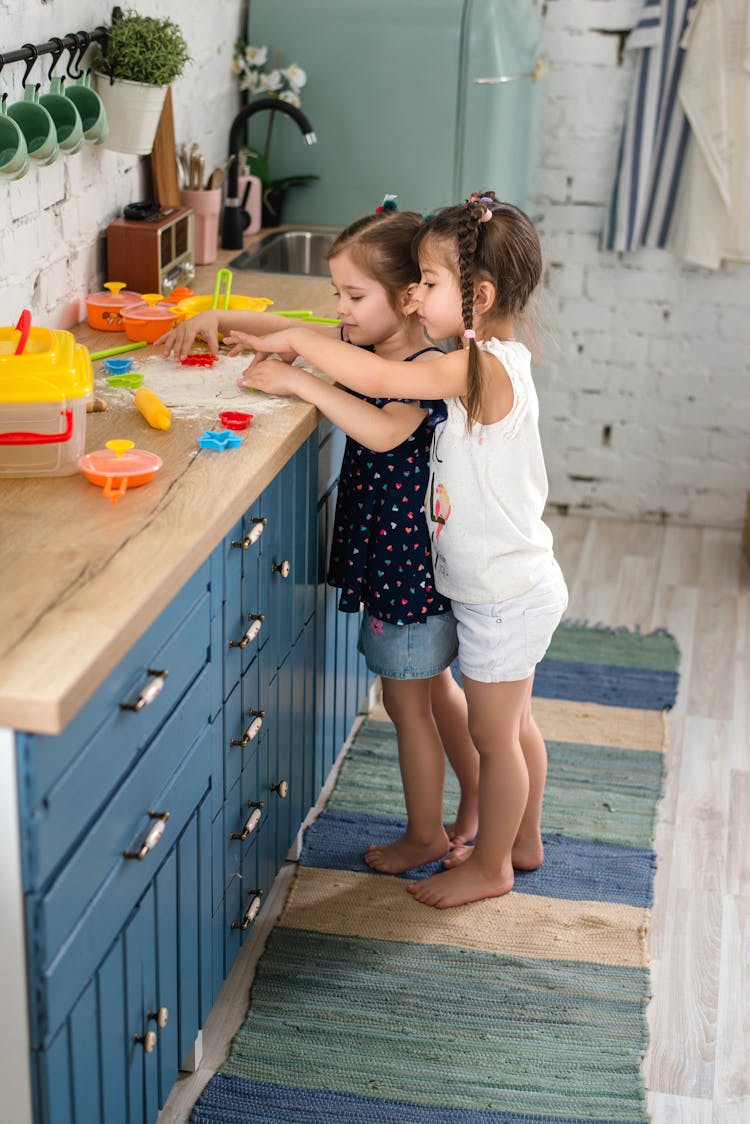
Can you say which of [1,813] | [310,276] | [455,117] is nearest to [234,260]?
[310,276]

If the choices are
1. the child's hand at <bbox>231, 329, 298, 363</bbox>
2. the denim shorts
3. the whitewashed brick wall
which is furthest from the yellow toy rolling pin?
the denim shorts

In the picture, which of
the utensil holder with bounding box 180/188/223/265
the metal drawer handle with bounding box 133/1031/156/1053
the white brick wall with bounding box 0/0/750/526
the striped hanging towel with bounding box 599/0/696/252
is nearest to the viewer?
the metal drawer handle with bounding box 133/1031/156/1053

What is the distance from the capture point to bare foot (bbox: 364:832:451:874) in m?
2.56

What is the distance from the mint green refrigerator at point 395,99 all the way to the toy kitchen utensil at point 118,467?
191cm

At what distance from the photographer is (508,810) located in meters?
2.39

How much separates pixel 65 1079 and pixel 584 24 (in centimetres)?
347

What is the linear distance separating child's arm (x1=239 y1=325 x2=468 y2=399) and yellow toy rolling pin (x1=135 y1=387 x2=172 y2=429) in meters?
0.20

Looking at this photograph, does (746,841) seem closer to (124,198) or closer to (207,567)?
(207,567)

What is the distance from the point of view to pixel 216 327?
7.64 ft

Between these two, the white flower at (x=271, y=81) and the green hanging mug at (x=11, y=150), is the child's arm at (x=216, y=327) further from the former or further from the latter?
the white flower at (x=271, y=81)

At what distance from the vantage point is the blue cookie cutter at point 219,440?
1895 millimetres

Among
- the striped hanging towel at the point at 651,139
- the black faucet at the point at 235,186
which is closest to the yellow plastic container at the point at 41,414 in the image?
the black faucet at the point at 235,186

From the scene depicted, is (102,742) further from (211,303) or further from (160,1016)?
(211,303)

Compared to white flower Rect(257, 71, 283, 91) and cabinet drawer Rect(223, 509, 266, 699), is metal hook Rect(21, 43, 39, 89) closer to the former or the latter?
cabinet drawer Rect(223, 509, 266, 699)
